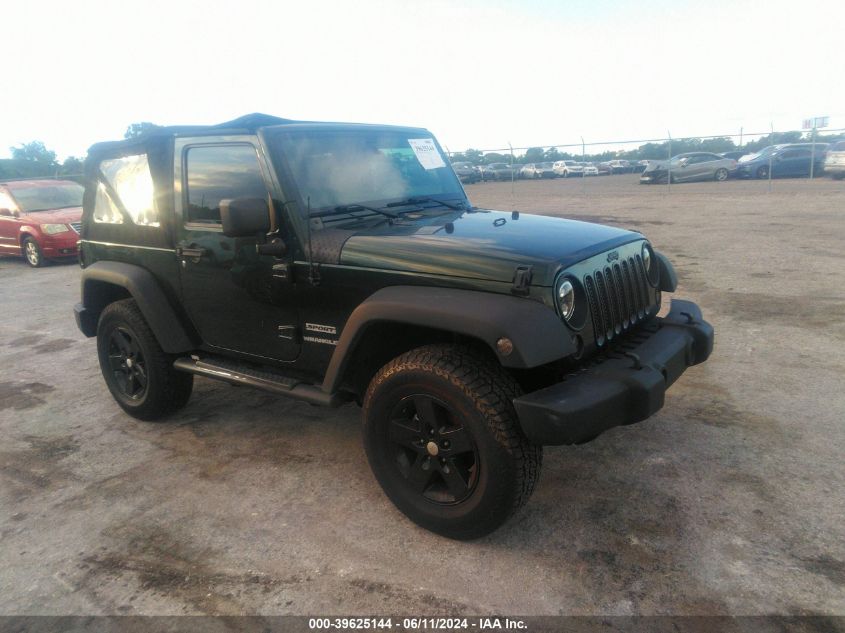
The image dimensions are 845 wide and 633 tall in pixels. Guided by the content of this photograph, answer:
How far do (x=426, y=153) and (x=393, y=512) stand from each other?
7.64 feet

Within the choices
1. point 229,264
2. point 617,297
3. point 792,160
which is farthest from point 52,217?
point 792,160

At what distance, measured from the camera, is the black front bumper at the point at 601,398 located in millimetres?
2482

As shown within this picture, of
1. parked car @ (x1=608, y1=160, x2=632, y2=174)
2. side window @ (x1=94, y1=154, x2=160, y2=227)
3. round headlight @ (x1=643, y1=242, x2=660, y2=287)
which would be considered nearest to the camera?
round headlight @ (x1=643, y1=242, x2=660, y2=287)

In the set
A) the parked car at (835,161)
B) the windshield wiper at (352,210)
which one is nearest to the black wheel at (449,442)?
the windshield wiper at (352,210)

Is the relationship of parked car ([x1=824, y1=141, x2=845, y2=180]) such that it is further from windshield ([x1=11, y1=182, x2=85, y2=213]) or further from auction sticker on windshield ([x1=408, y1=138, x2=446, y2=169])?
windshield ([x1=11, y1=182, x2=85, y2=213])

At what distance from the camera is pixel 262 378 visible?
365 centimetres

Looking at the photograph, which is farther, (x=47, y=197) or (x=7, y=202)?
(x=47, y=197)

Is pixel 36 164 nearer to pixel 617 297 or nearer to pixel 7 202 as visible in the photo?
pixel 7 202

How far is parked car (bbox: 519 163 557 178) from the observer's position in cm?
3672

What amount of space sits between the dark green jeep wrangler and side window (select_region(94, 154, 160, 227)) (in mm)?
18

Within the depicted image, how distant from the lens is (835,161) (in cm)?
2028

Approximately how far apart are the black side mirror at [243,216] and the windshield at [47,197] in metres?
11.3

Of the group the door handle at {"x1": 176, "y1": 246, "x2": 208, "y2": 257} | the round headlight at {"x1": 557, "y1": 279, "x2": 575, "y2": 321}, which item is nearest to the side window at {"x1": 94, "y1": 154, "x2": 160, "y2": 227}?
the door handle at {"x1": 176, "y1": 246, "x2": 208, "y2": 257}

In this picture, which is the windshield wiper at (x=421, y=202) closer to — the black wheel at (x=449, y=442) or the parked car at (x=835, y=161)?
the black wheel at (x=449, y=442)
